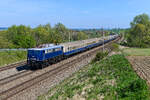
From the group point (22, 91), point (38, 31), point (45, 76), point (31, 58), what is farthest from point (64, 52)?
point (38, 31)

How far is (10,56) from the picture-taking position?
34.2m

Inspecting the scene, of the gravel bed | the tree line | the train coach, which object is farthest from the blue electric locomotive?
the tree line

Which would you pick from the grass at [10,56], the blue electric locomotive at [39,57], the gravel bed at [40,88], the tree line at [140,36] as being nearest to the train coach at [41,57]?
the blue electric locomotive at [39,57]

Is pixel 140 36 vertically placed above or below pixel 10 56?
above

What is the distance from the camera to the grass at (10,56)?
31684mm

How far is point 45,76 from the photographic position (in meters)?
21.3

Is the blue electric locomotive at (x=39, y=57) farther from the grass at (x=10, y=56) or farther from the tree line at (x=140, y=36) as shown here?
the tree line at (x=140, y=36)

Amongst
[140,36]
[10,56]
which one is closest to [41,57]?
[10,56]

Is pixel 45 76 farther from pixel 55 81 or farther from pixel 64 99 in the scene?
pixel 64 99

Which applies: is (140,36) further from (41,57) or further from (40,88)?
(40,88)

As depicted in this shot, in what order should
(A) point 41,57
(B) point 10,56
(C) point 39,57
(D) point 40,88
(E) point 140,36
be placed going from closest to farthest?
1. (D) point 40,88
2. (C) point 39,57
3. (A) point 41,57
4. (B) point 10,56
5. (E) point 140,36

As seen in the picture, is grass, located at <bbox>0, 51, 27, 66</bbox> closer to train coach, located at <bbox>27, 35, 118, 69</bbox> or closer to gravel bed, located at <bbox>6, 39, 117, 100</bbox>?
train coach, located at <bbox>27, 35, 118, 69</bbox>

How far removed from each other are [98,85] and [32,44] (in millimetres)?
41511

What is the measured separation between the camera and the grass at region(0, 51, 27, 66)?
104ft
